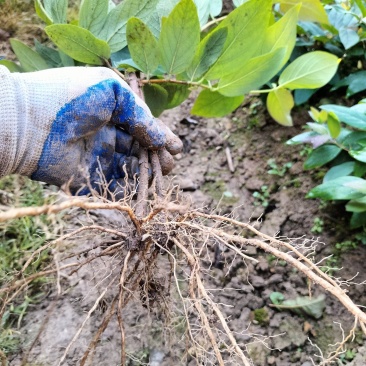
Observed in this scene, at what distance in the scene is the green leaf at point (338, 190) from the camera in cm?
116

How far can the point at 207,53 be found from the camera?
101 centimetres

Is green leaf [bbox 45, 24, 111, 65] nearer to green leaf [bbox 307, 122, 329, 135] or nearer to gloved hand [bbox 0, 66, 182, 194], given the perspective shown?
gloved hand [bbox 0, 66, 182, 194]

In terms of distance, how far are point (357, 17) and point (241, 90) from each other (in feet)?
2.18

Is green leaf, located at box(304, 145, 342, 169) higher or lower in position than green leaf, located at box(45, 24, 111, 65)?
lower

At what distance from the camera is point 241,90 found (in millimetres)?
1062

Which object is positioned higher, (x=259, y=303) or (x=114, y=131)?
(x=114, y=131)

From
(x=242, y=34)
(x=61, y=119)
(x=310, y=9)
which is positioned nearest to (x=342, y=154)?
(x=310, y=9)

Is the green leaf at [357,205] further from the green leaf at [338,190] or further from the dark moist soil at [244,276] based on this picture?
the dark moist soil at [244,276]

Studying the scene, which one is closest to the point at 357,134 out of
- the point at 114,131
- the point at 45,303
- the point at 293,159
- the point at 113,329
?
the point at 293,159

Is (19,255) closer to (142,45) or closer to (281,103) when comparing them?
(142,45)

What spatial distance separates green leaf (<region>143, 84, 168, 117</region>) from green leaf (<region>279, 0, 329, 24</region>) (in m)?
0.51

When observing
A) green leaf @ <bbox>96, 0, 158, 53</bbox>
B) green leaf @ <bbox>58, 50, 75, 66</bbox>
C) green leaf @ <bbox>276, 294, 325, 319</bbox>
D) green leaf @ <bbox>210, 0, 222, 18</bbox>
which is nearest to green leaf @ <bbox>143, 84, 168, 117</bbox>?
green leaf @ <bbox>96, 0, 158, 53</bbox>

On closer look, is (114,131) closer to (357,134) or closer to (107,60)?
(107,60)

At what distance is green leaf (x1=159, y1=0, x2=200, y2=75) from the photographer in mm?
888
